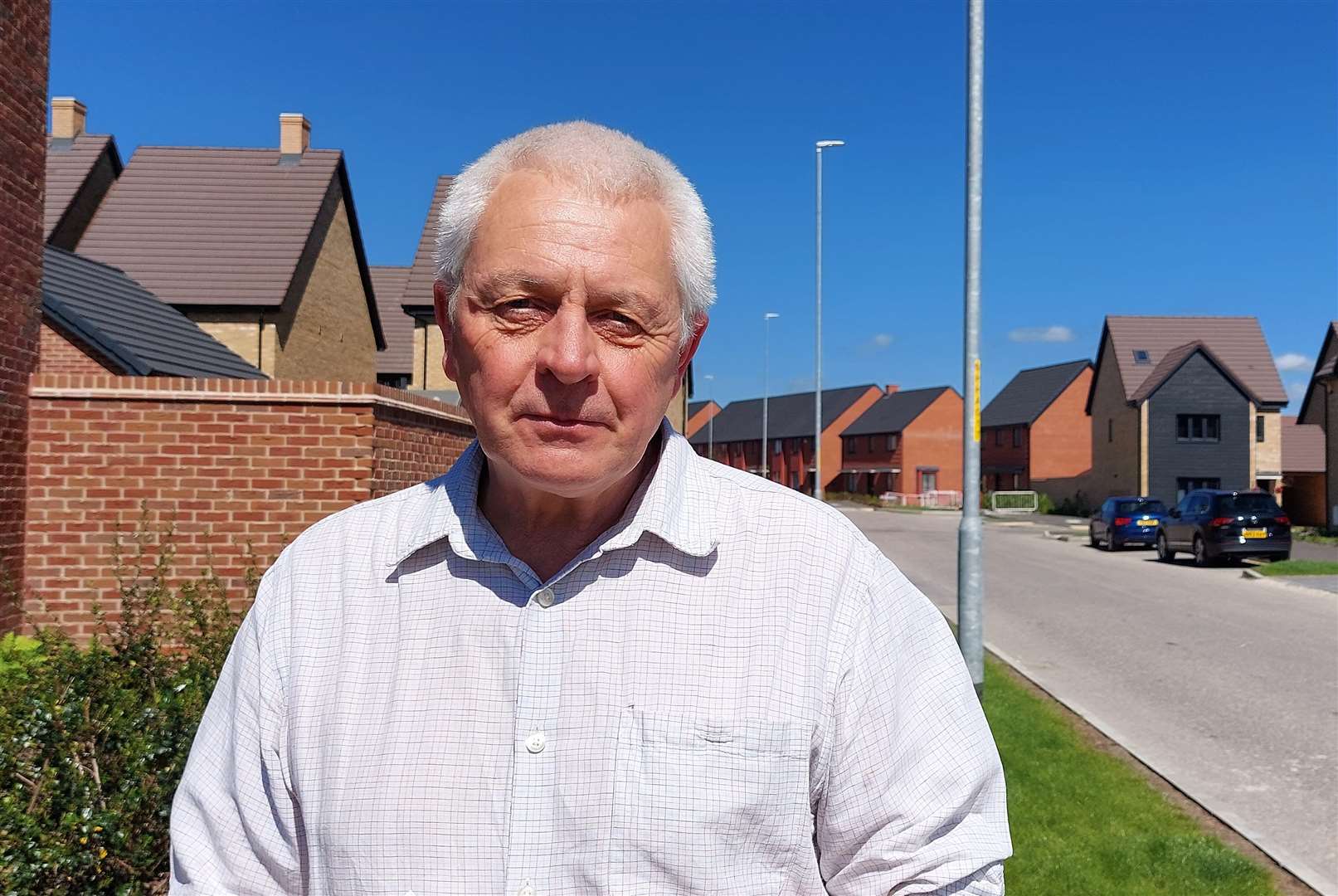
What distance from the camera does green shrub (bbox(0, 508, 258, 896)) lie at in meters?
3.80

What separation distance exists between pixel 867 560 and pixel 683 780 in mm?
482

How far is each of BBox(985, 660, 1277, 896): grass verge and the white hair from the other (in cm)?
417

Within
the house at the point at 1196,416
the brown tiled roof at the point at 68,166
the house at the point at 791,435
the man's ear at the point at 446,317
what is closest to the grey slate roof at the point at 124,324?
the brown tiled roof at the point at 68,166

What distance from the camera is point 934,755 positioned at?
171 centimetres

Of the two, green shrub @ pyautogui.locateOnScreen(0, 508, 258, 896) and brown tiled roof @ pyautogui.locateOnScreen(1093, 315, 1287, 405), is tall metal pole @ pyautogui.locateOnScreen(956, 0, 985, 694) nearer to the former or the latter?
green shrub @ pyautogui.locateOnScreen(0, 508, 258, 896)

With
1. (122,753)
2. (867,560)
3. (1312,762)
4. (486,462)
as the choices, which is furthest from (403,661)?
(1312,762)

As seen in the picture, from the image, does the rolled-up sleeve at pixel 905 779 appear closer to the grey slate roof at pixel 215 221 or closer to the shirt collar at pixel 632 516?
the shirt collar at pixel 632 516

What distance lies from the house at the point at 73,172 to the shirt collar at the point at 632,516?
23.7 metres

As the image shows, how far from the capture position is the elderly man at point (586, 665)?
5.56ft

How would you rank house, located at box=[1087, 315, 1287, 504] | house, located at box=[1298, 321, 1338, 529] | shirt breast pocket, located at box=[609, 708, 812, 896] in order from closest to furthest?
shirt breast pocket, located at box=[609, 708, 812, 896] → house, located at box=[1298, 321, 1338, 529] → house, located at box=[1087, 315, 1287, 504]

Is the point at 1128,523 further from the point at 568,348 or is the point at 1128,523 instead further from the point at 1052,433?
the point at 1052,433

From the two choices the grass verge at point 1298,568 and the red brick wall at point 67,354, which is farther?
the grass verge at point 1298,568

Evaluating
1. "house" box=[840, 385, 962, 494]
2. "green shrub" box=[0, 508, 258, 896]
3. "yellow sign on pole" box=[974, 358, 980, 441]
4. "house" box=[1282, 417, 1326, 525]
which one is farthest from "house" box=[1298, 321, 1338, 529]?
"green shrub" box=[0, 508, 258, 896]

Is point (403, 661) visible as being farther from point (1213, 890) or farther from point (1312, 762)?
point (1312, 762)
